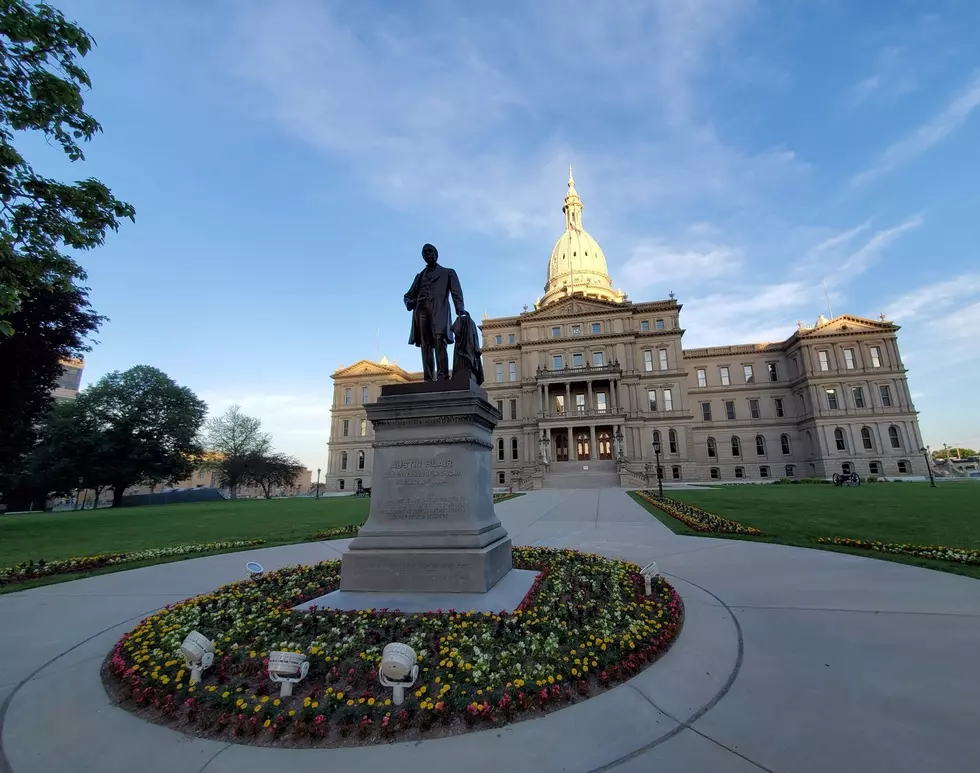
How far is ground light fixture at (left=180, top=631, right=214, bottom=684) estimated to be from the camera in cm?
384

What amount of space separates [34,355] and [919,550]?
30.7m

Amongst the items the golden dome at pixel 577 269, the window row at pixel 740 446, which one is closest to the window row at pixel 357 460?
the golden dome at pixel 577 269

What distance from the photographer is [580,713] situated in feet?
11.2

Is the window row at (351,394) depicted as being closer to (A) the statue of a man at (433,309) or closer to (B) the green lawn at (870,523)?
(B) the green lawn at (870,523)

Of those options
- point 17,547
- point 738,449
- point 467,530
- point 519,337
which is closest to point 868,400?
point 738,449

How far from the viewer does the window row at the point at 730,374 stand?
64.8 meters

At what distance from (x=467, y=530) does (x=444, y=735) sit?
3.14 meters

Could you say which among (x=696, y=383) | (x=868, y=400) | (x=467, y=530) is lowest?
(x=467, y=530)

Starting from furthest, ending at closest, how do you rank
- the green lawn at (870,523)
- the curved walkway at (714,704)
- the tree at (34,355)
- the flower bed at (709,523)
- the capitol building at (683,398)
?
1. the capitol building at (683,398)
2. the tree at (34,355)
3. the flower bed at (709,523)
4. the green lawn at (870,523)
5. the curved walkway at (714,704)

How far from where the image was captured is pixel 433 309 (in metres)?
7.79

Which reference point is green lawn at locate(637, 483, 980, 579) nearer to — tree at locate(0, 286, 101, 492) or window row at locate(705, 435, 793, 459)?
tree at locate(0, 286, 101, 492)

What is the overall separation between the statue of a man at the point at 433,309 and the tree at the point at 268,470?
217 feet

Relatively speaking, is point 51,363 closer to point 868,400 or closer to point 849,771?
point 849,771

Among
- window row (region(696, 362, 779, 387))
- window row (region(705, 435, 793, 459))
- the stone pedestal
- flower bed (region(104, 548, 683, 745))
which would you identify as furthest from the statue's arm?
window row (region(696, 362, 779, 387))
